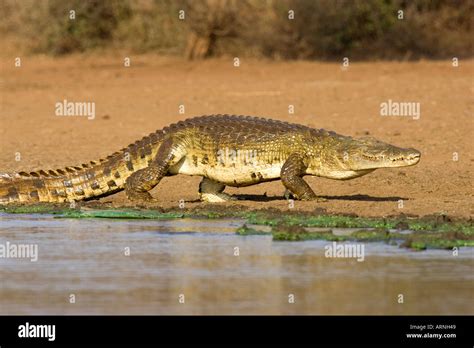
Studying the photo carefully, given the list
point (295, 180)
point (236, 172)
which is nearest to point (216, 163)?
point (236, 172)

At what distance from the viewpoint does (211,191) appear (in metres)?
12.8

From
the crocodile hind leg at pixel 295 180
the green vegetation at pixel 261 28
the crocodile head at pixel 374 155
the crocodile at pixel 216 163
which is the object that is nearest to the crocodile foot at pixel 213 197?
the crocodile at pixel 216 163

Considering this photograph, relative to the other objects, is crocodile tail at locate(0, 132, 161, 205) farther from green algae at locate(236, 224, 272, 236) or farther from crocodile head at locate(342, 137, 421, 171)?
green algae at locate(236, 224, 272, 236)

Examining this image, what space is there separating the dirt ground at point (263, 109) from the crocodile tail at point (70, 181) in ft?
1.84

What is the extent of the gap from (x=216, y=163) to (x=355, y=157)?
1354mm

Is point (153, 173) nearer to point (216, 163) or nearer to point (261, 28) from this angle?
point (216, 163)

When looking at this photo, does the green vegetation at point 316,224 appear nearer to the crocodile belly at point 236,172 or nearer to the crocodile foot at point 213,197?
the crocodile belly at point 236,172

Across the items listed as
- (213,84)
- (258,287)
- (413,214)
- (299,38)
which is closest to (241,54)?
(299,38)

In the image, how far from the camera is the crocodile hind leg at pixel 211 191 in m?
12.8

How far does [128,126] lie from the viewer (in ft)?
59.1

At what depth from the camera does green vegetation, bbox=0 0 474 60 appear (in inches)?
963

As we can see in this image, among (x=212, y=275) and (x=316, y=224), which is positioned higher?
(x=316, y=224)
